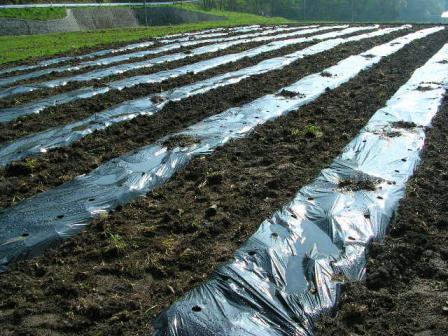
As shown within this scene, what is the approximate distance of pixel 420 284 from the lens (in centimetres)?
361

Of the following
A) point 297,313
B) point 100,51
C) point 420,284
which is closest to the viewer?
point 297,313

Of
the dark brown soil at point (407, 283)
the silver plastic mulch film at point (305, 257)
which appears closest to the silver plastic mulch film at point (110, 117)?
the silver plastic mulch film at point (305, 257)

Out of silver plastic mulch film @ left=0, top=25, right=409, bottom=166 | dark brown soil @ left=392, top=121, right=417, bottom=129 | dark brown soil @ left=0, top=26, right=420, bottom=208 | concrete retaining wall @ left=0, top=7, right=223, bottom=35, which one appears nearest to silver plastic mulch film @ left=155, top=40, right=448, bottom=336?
dark brown soil @ left=392, top=121, right=417, bottom=129

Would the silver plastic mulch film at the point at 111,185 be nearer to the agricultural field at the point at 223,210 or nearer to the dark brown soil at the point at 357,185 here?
the agricultural field at the point at 223,210

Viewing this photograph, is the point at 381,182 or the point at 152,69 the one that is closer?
the point at 381,182

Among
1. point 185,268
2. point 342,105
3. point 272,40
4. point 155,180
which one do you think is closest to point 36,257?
point 185,268

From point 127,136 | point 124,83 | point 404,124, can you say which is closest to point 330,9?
point 124,83

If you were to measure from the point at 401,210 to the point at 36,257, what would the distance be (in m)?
3.58

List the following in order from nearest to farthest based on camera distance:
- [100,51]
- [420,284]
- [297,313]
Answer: [297,313] < [420,284] < [100,51]

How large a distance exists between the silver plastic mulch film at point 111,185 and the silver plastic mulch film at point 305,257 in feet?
5.42

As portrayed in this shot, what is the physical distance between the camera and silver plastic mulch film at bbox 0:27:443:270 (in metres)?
4.14

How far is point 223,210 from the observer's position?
4.67 meters

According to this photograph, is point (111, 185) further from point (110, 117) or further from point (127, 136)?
point (110, 117)

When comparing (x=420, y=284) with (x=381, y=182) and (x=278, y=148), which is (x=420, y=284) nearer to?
(x=381, y=182)
